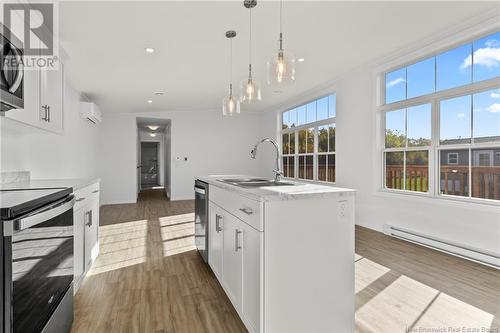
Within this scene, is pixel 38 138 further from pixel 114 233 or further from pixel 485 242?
pixel 485 242

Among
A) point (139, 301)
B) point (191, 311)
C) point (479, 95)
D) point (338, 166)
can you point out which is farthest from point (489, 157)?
point (139, 301)

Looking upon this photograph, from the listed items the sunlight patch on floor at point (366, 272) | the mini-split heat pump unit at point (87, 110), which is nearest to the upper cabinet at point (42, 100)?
the mini-split heat pump unit at point (87, 110)

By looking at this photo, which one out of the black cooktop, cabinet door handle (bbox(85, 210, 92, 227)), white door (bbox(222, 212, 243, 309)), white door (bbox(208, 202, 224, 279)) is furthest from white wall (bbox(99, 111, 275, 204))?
the black cooktop

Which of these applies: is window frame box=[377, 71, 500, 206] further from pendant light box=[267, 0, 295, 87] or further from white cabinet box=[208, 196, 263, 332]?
white cabinet box=[208, 196, 263, 332]

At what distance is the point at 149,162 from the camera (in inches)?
507

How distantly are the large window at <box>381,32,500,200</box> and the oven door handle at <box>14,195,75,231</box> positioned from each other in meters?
3.82

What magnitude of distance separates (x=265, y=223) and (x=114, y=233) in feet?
11.6

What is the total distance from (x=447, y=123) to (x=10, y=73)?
416 centimetres

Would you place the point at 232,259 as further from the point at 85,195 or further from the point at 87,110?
the point at 87,110

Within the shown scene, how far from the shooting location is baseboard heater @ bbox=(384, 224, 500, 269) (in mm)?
2711

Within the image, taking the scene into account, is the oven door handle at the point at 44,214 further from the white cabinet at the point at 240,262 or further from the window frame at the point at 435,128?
the window frame at the point at 435,128

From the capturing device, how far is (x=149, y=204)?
6977mm

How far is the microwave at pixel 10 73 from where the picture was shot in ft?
5.20

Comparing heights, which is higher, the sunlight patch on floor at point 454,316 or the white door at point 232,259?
the white door at point 232,259
